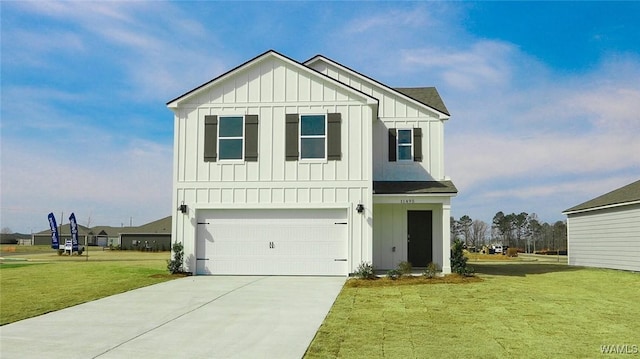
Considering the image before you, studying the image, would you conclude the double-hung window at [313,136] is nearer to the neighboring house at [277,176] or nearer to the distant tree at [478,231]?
the neighboring house at [277,176]

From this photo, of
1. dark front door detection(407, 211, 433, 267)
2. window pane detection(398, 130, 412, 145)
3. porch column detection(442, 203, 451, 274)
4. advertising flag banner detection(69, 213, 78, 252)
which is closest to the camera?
porch column detection(442, 203, 451, 274)

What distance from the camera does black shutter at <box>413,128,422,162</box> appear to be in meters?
20.2

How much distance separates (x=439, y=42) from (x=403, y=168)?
15.6 ft

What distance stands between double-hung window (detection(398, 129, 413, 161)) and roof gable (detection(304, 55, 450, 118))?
1.21m

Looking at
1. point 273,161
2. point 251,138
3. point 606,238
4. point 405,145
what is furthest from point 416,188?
point 606,238

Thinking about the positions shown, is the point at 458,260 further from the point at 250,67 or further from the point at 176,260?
the point at 250,67

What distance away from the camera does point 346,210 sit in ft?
58.1

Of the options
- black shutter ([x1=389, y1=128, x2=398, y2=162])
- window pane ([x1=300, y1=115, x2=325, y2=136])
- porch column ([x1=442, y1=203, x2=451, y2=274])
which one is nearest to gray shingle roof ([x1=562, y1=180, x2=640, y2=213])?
porch column ([x1=442, y1=203, x2=451, y2=274])

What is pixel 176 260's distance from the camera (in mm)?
17734

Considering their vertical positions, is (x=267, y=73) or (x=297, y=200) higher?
(x=267, y=73)

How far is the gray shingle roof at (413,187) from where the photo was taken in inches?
722

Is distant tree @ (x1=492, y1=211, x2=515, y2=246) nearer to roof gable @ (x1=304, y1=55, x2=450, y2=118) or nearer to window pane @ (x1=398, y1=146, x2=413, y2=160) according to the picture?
roof gable @ (x1=304, y1=55, x2=450, y2=118)

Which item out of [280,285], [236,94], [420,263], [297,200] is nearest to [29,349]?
[280,285]

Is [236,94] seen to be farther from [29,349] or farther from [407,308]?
[29,349]
